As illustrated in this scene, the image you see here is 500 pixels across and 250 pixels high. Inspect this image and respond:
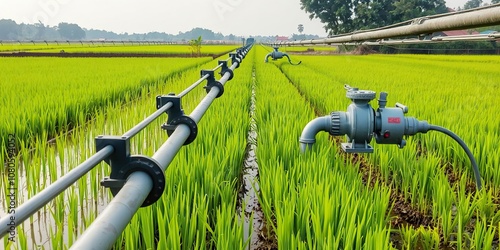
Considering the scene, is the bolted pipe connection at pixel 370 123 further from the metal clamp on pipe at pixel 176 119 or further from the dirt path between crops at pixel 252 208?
the metal clamp on pipe at pixel 176 119

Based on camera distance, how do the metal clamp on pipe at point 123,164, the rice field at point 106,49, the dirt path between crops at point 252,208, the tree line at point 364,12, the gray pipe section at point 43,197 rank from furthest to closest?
the tree line at point 364,12
the rice field at point 106,49
the dirt path between crops at point 252,208
the metal clamp on pipe at point 123,164
the gray pipe section at point 43,197

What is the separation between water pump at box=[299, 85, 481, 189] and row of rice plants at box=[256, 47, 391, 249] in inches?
6.5

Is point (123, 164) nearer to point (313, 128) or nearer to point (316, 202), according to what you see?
point (316, 202)

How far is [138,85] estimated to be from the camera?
5828 mm

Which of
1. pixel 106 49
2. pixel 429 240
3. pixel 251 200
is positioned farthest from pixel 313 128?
pixel 106 49

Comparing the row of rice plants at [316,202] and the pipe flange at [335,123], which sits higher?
the pipe flange at [335,123]

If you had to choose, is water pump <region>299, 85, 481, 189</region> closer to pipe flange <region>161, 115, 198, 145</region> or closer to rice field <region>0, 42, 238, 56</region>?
pipe flange <region>161, 115, 198, 145</region>

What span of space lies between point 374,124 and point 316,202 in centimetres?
57

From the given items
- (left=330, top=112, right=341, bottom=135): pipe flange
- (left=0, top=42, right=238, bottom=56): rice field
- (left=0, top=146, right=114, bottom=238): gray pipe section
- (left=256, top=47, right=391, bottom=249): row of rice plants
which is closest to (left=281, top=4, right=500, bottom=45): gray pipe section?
(left=330, top=112, right=341, bottom=135): pipe flange

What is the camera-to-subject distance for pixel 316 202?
138 centimetres

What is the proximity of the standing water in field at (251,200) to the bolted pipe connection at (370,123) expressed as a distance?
1.59 ft

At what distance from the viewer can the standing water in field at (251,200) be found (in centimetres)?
150

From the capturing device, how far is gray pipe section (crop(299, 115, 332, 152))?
1.90 m

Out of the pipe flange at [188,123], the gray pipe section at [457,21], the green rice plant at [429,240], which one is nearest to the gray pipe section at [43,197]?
the pipe flange at [188,123]
